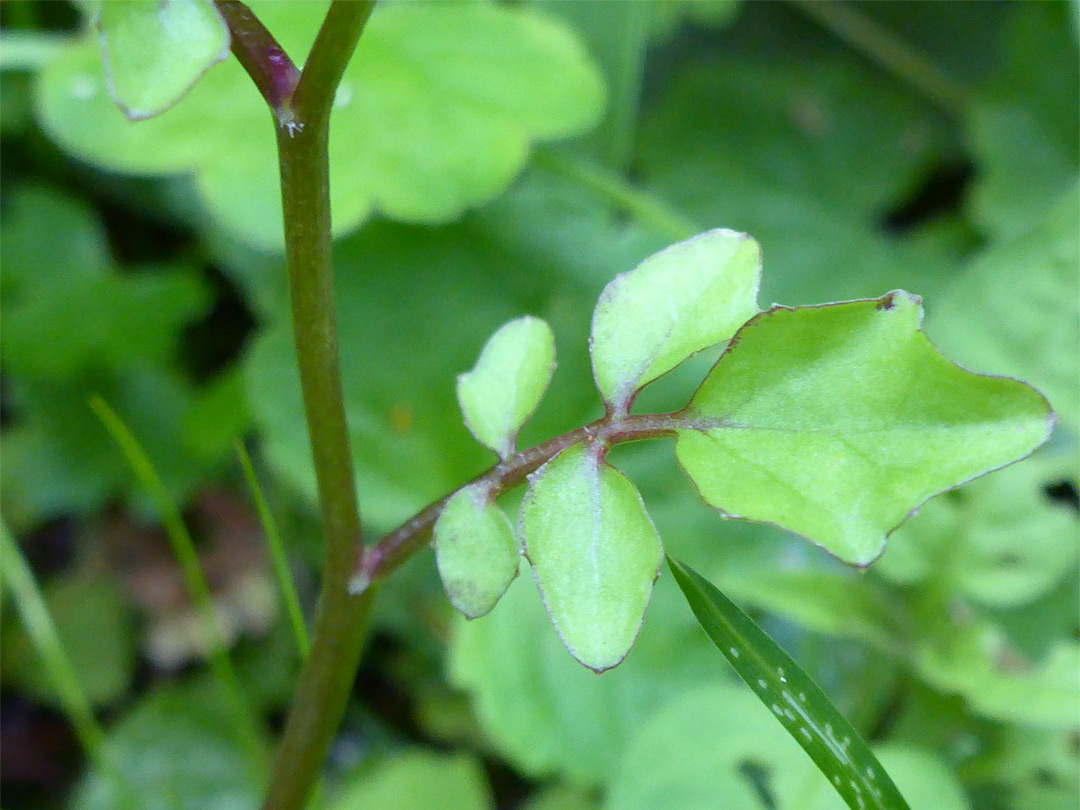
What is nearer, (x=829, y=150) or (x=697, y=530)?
(x=697, y=530)

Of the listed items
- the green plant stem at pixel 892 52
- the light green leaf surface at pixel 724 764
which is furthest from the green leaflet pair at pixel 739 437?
the green plant stem at pixel 892 52

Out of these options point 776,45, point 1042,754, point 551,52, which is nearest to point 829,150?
point 776,45

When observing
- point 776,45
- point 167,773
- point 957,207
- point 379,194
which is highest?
point 379,194

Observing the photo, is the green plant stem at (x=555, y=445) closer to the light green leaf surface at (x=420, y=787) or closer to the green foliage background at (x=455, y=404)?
the green foliage background at (x=455, y=404)

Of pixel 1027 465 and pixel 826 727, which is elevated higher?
pixel 826 727

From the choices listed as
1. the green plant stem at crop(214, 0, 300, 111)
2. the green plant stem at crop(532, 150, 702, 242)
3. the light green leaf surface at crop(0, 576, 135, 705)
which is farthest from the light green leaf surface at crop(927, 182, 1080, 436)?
the light green leaf surface at crop(0, 576, 135, 705)

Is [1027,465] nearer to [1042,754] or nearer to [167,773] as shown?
[1042,754]

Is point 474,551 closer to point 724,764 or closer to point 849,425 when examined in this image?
point 849,425
